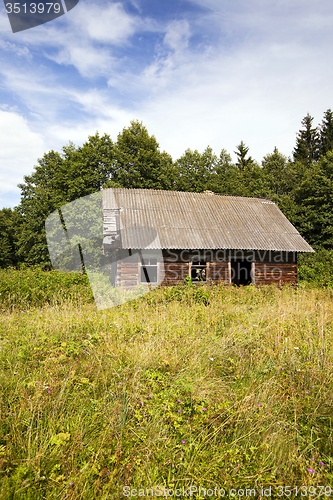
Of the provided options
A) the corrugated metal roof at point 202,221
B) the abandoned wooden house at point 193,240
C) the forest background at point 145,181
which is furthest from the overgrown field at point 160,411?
the forest background at point 145,181

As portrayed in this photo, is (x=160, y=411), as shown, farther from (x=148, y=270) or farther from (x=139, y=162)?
(x=139, y=162)

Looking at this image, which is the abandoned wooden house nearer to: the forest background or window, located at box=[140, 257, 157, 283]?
window, located at box=[140, 257, 157, 283]

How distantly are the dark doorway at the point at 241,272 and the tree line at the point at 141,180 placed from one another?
452 inches

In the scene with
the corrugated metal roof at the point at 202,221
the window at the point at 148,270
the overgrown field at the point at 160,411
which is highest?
the corrugated metal roof at the point at 202,221

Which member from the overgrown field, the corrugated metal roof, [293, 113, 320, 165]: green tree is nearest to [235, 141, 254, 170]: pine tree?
[293, 113, 320, 165]: green tree

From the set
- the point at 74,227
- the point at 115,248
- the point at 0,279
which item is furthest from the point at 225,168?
the point at 0,279

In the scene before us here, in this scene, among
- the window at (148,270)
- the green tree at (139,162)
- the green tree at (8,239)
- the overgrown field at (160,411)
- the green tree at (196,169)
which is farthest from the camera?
the green tree at (8,239)

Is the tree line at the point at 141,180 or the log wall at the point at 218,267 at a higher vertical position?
the tree line at the point at 141,180

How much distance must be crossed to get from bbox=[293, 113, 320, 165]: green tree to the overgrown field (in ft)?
142

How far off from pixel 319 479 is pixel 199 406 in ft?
3.65

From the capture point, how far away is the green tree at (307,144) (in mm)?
40938

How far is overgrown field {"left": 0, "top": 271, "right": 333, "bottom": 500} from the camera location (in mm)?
2277

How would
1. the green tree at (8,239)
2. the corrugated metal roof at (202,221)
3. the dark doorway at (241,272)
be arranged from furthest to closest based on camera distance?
1. the green tree at (8,239)
2. the dark doorway at (241,272)
3. the corrugated metal roof at (202,221)

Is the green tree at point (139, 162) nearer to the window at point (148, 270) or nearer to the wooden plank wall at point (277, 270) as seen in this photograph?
the window at point (148, 270)
